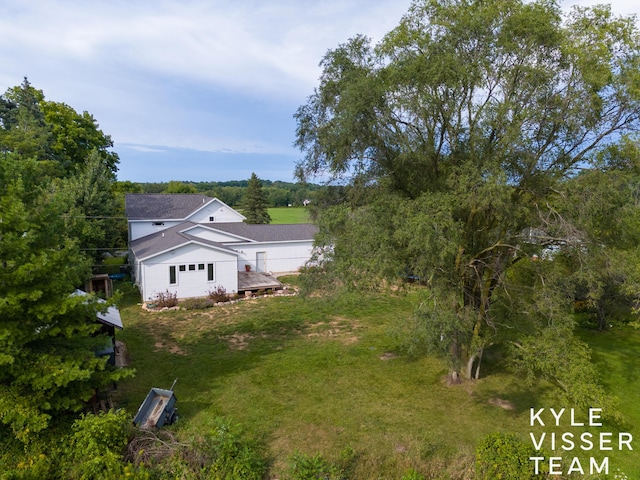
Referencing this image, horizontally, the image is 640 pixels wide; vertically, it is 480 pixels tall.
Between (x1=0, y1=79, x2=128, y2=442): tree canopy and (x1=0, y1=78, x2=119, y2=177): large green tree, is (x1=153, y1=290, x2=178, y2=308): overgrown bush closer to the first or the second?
(x1=0, y1=79, x2=128, y2=442): tree canopy

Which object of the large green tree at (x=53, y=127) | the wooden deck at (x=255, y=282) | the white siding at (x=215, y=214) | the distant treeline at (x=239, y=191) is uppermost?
the large green tree at (x=53, y=127)

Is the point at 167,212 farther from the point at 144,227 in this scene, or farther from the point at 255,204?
the point at 255,204

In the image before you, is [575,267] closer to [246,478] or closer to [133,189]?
[246,478]

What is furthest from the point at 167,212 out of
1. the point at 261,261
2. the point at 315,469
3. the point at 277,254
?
the point at 315,469

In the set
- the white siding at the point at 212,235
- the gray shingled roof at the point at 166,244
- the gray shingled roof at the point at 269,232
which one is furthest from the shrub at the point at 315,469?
the gray shingled roof at the point at 269,232

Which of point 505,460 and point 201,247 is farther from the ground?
point 201,247

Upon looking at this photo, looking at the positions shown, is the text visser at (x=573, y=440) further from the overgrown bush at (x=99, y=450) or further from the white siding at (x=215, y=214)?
the white siding at (x=215, y=214)

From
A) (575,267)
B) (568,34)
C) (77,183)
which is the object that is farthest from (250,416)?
(77,183)
